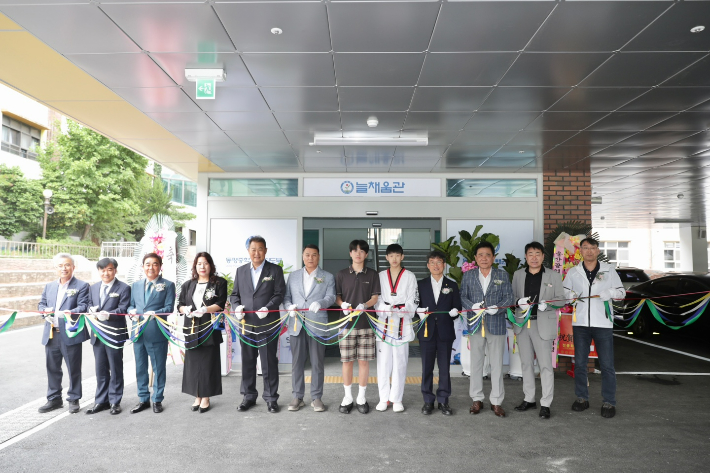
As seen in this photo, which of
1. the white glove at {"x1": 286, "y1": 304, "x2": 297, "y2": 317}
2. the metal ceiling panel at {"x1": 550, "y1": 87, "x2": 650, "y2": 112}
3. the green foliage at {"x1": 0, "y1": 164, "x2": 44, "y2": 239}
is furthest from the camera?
the green foliage at {"x1": 0, "y1": 164, "x2": 44, "y2": 239}

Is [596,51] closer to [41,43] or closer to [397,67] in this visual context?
[397,67]

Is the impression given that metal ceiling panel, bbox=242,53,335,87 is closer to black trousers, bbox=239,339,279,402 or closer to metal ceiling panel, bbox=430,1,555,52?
metal ceiling panel, bbox=430,1,555,52

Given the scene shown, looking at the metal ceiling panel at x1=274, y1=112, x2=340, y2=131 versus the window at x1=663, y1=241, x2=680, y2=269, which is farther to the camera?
the window at x1=663, y1=241, x2=680, y2=269

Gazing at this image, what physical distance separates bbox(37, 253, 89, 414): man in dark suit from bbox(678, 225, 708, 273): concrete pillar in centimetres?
2165

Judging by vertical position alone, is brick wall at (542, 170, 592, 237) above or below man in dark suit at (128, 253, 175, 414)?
above

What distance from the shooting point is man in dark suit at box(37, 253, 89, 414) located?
430 cm

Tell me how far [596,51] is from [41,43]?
13.3ft

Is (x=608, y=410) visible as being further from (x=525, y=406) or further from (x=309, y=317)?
(x=309, y=317)

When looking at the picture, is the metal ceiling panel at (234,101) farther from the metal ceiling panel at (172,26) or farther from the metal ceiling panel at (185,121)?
the metal ceiling panel at (172,26)

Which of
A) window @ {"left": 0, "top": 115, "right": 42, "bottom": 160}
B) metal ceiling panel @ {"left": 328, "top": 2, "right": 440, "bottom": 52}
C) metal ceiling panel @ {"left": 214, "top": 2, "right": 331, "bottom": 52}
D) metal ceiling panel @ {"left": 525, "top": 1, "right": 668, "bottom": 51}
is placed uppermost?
window @ {"left": 0, "top": 115, "right": 42, "bottom": 160}

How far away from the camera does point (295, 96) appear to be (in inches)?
168

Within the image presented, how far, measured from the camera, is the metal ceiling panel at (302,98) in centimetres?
412

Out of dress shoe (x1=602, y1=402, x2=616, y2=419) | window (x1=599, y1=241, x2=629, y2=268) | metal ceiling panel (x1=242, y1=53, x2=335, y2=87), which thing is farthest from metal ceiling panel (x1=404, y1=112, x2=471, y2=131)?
window (x1=599, y1=241, x2=629, y2=268)

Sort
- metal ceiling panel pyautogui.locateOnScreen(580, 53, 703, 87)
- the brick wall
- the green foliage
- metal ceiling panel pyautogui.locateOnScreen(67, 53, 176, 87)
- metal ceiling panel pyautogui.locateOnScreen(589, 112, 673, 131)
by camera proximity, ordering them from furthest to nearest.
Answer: the green foliage < the brick wall < metal ceiling panel pyautogui.locateOnScreen(589, 112, 673, 131) < metal ceiling panel pyautogui.locateOnScreen(67, 53, 176, 87) < metal ceiling panel pyautogui.locateOnScreen(580, 53, 703, 87)
